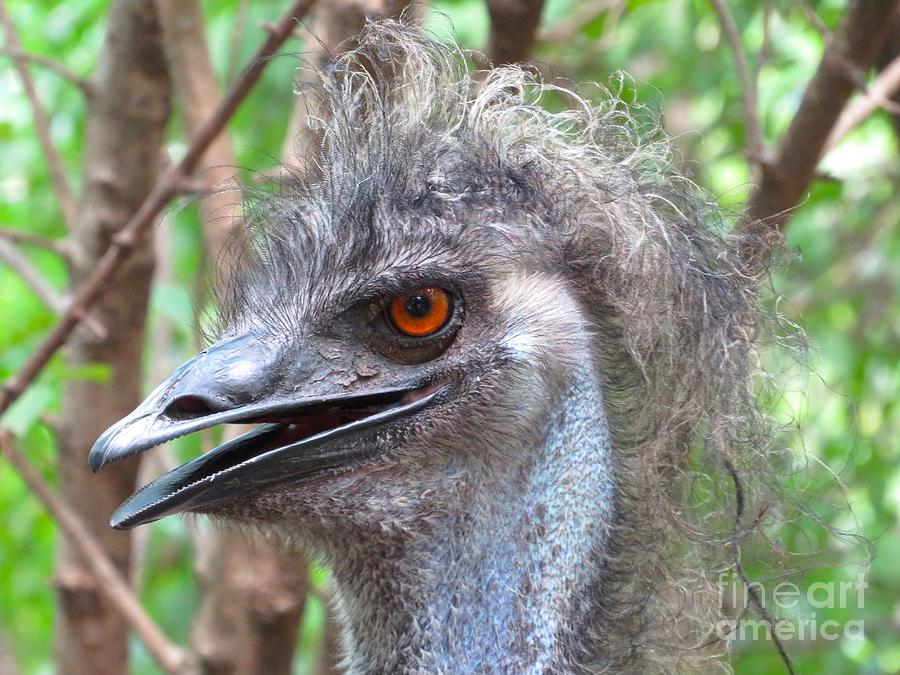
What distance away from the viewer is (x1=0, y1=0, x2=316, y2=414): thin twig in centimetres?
265

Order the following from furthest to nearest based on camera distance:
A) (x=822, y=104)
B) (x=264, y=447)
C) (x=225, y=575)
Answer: (x=225, y=575), (x=822, y=104), (x=264, y=447)

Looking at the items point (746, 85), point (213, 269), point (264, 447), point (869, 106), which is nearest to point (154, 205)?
point (213, 269)

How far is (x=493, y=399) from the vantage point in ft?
7.14

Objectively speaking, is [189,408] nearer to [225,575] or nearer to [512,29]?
[225,575]

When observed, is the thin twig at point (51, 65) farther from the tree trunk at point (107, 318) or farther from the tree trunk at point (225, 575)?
the tree trunk at point (225, 575)

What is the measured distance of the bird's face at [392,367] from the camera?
211 centimetres

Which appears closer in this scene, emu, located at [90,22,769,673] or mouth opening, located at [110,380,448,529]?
mouth opening, located at [110,380,448,529]

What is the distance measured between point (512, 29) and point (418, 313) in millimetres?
1101

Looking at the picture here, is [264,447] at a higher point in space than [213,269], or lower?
lower

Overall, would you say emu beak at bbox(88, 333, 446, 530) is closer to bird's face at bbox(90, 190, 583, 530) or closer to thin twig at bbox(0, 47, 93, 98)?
bird's face at bbox(90, 190, 583, 530)

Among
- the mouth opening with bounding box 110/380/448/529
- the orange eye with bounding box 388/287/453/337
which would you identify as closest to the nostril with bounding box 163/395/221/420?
the mouth opening with bounding box 110/380/448/529

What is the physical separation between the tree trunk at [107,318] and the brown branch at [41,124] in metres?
0.10

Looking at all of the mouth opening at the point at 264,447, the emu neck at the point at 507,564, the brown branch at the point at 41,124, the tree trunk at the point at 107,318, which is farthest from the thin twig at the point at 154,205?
the emu neck at the point at 507,564

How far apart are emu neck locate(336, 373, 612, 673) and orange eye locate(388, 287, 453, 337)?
26cm
